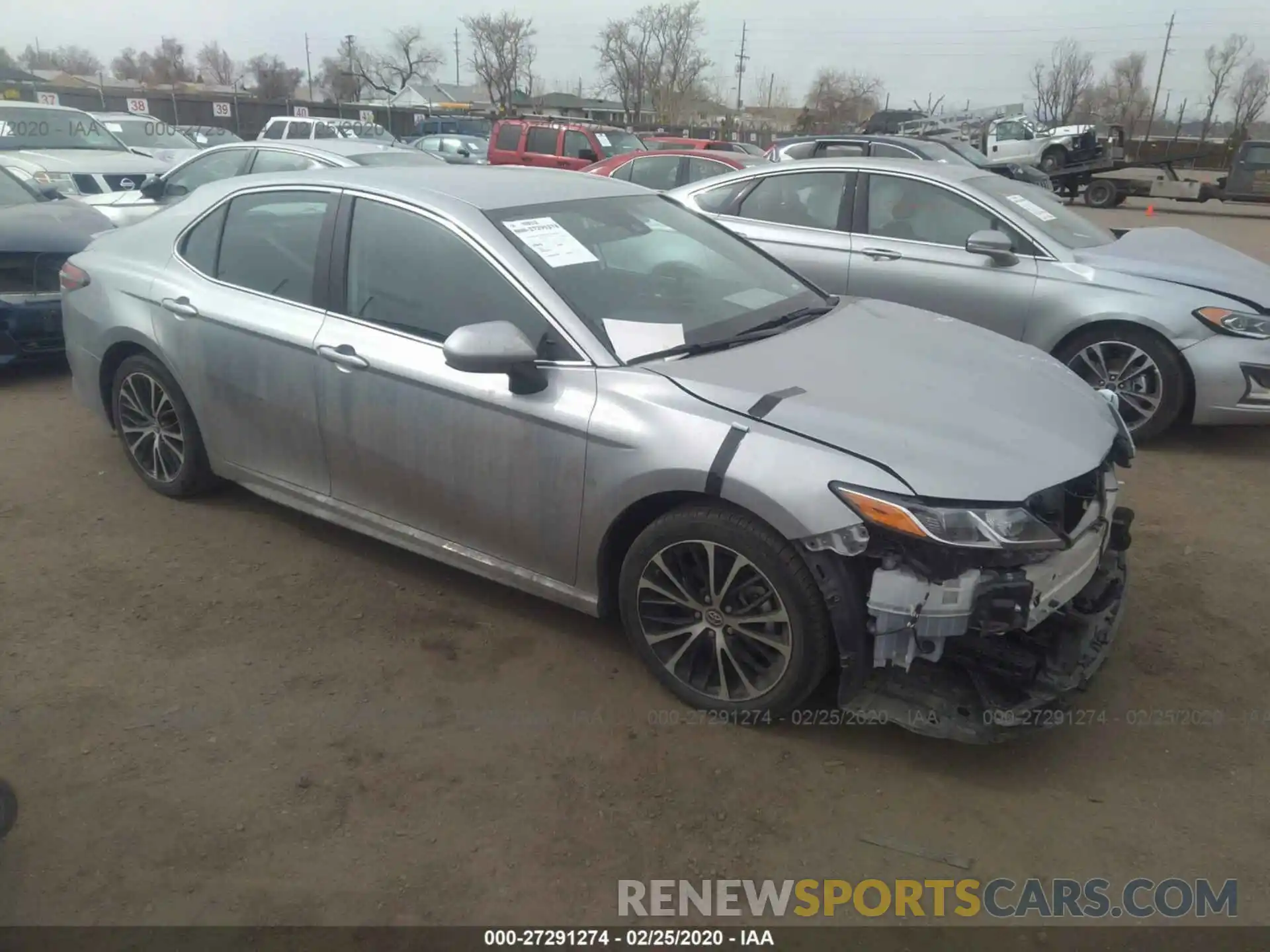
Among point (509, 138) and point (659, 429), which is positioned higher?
point (509, 138)

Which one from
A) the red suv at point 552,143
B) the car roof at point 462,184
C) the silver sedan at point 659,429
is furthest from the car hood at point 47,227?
the red suv at point 552,143

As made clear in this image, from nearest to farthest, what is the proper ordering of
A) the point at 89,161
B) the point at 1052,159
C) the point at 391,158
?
the point at 391,158
the point at 89,161
the point at 1052,159

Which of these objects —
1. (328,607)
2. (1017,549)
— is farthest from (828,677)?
(328,607)

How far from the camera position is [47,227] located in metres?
6.61

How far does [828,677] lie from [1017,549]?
0.82 m

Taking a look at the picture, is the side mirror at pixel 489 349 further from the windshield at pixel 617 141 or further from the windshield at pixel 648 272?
the windshield at pixel 617 141

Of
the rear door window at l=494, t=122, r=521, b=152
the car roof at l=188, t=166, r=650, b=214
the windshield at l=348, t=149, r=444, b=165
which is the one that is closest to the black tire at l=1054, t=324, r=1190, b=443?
the car roof at l=188, t=166, r=650, b=214

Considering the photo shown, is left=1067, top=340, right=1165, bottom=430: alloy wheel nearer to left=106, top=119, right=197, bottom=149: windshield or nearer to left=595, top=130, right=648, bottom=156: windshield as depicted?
left=595, top=130, right=648, bottom=156: windshield

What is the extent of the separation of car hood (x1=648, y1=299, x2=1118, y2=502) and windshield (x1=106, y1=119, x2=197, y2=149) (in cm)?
1709

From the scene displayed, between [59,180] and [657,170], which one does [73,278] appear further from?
[657,170]

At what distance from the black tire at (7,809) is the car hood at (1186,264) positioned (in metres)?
5.81

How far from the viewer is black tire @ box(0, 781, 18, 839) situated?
225 centimetres

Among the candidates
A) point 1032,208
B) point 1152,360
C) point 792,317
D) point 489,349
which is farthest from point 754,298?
point 1032,208

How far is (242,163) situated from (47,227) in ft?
9.31
